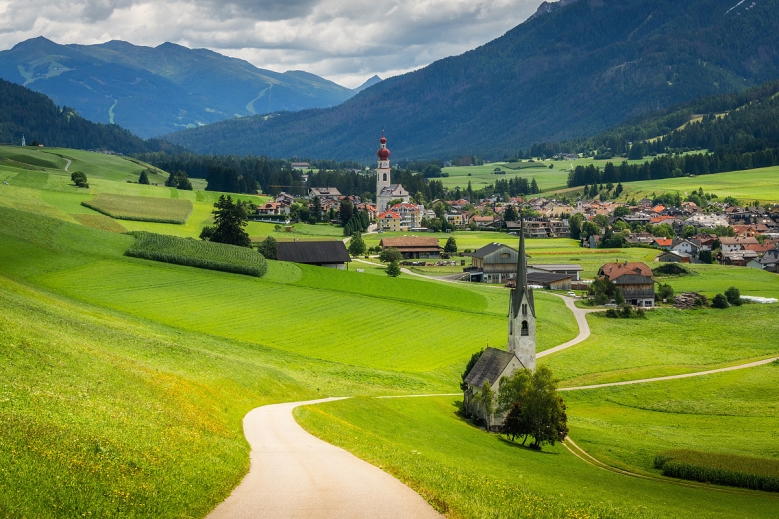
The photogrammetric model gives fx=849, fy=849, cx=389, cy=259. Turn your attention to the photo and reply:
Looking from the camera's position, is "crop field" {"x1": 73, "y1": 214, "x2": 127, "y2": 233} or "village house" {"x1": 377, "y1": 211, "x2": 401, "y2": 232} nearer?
"crop field" {"x1": 73, "y1": 214, "x2": 127, "y2": 233}

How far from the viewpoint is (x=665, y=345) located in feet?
230

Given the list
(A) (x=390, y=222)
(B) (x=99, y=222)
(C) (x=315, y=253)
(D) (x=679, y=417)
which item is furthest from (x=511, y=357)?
(A) (x=390, y=222)

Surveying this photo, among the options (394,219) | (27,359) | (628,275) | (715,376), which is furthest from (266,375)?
(394,219)

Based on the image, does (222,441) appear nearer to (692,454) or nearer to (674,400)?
(692,454)

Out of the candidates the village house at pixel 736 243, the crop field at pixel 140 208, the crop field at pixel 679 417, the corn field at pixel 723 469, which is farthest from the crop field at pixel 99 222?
the village house at pixel 736 243

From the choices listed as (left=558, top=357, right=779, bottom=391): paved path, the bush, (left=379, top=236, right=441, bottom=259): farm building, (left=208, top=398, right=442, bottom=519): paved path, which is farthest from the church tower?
(left=379, top=236, right=441, bottom=259): farm building

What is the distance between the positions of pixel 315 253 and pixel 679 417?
2408 inches

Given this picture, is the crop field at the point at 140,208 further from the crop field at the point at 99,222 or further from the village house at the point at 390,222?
the village house at the point at 390,222

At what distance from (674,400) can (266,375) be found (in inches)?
1040

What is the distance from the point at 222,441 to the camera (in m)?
25.3

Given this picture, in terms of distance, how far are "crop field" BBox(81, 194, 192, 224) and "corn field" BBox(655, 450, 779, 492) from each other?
91758 mm

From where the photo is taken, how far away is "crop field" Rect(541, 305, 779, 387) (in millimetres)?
59938

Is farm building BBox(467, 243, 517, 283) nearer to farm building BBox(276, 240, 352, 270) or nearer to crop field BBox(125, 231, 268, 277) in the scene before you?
farm building BBox(276, 240, 352, 270)

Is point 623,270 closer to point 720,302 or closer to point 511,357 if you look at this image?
point 720,302
